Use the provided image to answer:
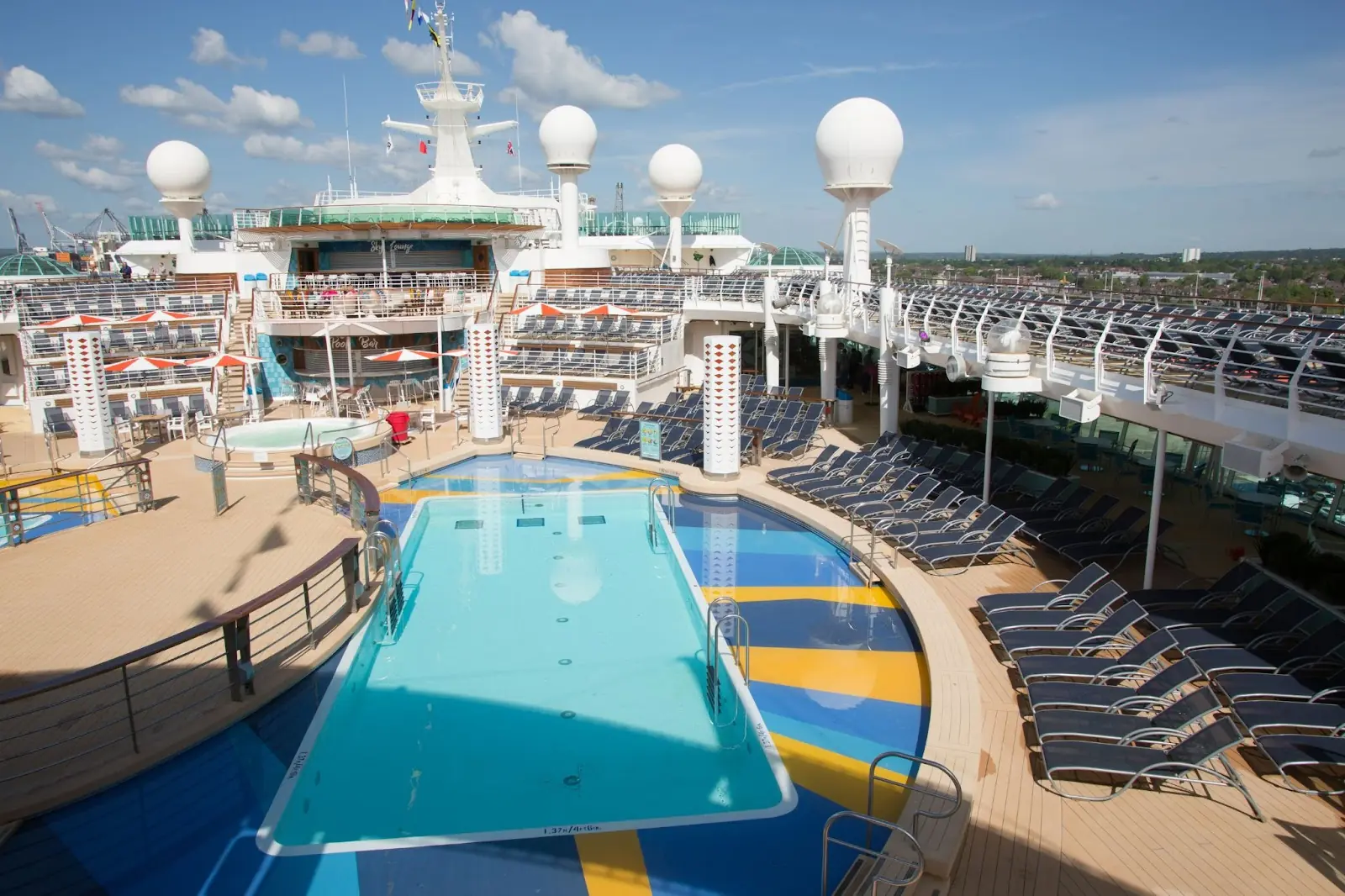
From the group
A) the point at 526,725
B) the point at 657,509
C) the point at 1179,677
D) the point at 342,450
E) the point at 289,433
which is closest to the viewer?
the point at 1179,677

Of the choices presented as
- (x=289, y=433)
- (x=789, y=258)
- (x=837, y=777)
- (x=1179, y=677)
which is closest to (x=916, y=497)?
(x=1179, y=677)

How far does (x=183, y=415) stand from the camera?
17.5 metres

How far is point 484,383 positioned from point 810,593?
8728 mm

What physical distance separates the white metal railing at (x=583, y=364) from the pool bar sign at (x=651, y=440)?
4947mm

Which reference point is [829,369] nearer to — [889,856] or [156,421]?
[156,421]

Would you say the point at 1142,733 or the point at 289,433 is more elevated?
the point at 289,433

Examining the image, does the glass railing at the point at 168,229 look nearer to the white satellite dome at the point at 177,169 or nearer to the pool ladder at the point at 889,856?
the white satellite dome at the point at 177,169

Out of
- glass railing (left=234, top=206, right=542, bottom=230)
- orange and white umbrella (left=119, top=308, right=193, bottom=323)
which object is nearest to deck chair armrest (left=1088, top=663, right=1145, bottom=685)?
orange and white umbrella (left=119, top=308, right=193, bottom=323)

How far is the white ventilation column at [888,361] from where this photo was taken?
1364cm

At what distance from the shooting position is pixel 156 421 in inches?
660

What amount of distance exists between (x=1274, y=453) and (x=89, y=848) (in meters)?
8.38

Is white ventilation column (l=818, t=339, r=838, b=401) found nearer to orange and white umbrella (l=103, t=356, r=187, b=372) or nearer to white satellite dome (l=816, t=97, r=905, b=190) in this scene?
white satellite dome (l=816, t=97, r=905, b=190)

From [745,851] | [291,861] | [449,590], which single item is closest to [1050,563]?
[745,851]

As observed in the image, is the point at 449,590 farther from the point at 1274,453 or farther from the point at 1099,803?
the point at 1274,453
